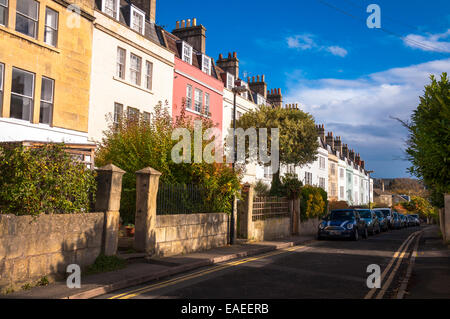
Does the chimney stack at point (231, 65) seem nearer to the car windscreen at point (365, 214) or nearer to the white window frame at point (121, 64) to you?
the white window frame at point (121, 64)

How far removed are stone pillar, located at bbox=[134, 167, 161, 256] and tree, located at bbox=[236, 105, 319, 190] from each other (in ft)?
57.2

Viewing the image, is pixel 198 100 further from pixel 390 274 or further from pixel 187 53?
pixel 390 274

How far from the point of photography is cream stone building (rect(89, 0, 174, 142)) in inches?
822

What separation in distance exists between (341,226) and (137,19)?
16759mm

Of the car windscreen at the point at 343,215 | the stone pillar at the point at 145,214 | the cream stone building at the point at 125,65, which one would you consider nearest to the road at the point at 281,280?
the stone pillar at the point at 145,214

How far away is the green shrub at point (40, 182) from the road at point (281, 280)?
8.03ft

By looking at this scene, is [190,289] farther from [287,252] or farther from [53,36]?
[53,36]

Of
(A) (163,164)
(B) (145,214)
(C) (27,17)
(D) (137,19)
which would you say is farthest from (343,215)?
(C) (27,17)

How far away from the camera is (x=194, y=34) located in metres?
31.6

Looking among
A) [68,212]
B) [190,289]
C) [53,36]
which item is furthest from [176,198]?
[53,36]

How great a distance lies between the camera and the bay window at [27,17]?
1702 centimetres

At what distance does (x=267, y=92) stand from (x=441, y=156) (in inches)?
1490

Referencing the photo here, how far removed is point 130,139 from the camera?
15.3 meters
